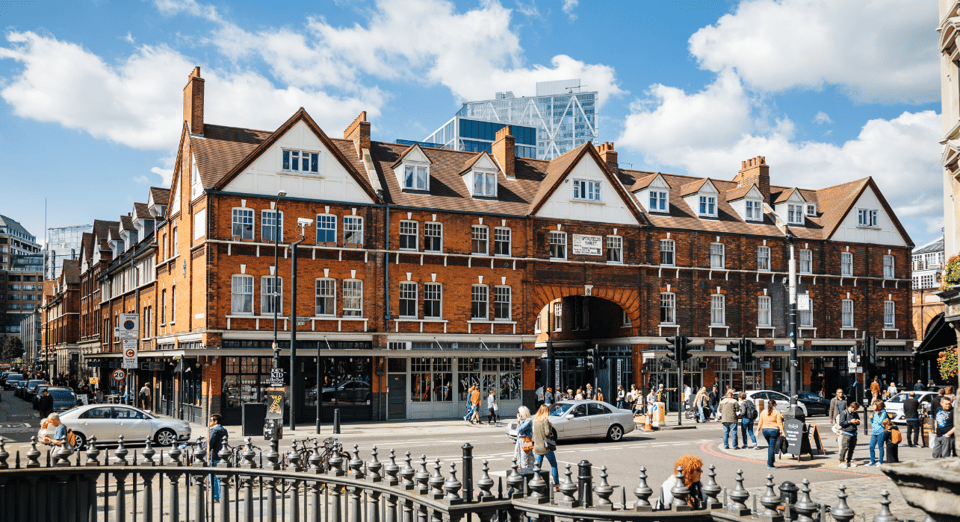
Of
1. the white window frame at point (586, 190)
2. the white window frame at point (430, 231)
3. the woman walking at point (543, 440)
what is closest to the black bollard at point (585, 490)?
the woman walking at point (543, 440)

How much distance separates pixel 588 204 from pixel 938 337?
A: 2032 cm

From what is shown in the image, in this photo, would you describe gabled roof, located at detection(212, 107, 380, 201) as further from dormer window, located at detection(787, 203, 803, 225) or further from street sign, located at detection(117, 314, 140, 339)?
dormer window, located at detection(787, 203, 803, 225)

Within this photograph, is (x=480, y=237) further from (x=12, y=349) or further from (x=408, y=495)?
(x=12, y=349)

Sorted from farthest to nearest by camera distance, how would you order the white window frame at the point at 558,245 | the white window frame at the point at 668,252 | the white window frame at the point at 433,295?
the white window frame at the point at 668,252 < the white window frame at the point at 558,245 < the white window frame at the point at 433,295

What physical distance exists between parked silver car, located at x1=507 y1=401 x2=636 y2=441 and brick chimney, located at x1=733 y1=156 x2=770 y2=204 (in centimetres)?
2660

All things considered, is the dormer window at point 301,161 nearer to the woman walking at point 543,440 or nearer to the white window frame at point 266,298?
the white window frame at point 266,298

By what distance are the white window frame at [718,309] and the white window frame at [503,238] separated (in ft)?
41.9

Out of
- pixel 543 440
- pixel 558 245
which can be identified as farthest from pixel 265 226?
pixel 543 440

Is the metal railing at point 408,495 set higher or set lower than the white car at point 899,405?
higher

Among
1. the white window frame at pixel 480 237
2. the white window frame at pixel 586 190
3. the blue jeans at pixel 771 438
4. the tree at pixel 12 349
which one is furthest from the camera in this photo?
the tree at pixel 12 349

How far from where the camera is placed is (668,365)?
146ft

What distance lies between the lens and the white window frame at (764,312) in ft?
154

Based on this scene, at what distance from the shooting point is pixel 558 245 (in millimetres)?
42094

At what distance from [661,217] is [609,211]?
12.9 ft
